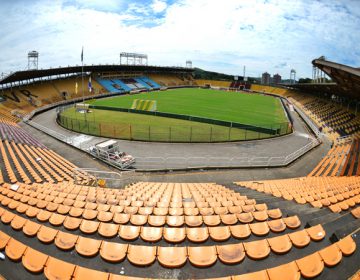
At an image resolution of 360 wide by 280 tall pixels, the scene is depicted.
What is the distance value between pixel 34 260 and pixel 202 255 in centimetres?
346

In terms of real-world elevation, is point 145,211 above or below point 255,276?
below

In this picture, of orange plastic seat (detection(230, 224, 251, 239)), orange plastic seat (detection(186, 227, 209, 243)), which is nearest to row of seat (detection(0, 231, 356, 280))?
orange plastic seat (detection(186, 227, 209, 243))

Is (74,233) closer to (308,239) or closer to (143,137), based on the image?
(308,239)

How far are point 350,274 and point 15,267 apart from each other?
6642 millimetres

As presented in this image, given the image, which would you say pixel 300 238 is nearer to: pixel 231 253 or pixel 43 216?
pixel 231 253

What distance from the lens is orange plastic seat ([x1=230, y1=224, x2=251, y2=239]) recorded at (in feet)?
20.4

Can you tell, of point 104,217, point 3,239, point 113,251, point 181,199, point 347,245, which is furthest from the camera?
point 181,199

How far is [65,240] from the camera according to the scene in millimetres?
5902

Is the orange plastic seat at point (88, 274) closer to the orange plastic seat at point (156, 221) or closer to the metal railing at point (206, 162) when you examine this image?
the orange plastic seat at point (156, 221)

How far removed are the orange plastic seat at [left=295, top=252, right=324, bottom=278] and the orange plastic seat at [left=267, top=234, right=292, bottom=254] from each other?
0.53m

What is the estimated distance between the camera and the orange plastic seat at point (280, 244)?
5.55m

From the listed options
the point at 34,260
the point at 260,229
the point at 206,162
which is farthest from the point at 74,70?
the point at 260,229

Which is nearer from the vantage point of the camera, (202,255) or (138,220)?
(202,255)

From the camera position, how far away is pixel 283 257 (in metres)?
5.44
